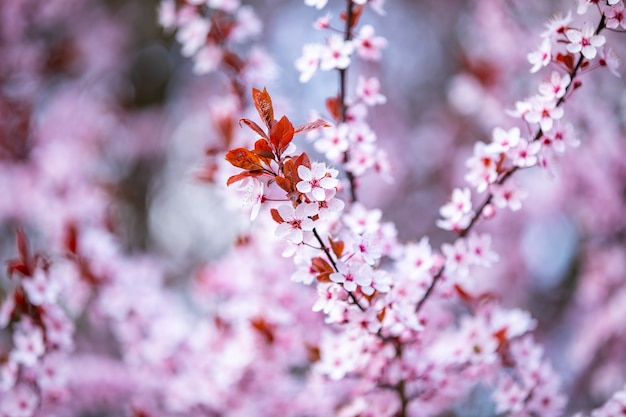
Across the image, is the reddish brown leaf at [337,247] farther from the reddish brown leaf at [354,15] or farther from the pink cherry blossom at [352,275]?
the reddish brown leaf at [354,15]

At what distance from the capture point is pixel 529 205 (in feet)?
13.0

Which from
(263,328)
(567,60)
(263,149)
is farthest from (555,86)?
(263,328)

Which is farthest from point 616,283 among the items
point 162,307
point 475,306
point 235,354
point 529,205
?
point 162,307

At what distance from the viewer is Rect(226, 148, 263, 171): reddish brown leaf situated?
4.41ft

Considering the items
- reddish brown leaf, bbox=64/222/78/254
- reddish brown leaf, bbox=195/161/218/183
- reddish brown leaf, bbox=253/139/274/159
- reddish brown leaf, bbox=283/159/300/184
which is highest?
reddish brown leaf, bbox=195/161/218/183

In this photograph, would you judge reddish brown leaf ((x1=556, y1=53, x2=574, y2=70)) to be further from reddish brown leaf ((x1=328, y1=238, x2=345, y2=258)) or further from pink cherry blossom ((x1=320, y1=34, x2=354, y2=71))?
reddish brown leaf ((x1=328, y1=238, x2=345, y2=258))

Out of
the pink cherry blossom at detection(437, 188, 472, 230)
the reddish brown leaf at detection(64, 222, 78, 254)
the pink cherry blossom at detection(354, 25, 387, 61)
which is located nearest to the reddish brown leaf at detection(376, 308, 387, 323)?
the pink cherry blossom at detection(437, 188, 472, 230)

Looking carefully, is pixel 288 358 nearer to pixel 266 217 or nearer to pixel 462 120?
pixel 266 217

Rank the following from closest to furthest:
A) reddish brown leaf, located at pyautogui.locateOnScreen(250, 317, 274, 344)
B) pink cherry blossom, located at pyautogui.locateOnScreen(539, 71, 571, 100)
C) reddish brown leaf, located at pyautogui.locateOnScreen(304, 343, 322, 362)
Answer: pink cherry blossom, located at pyautogui.locateOnScreen(539, 71, 571, 100) < reddish brown leaf, located at pyautogui.locateOnScreen(304, 343, 322, 362) < reddish brown leaf, located at pyautogui.locateOnScreen(250, 317, 274, 344)

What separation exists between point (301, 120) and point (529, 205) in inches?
73.8

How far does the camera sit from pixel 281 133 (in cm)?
136

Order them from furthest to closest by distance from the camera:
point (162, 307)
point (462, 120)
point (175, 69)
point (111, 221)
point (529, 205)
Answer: point (175, 69)
point (462, 120)
point (529, 205)
point (111, 221)
point (162, 307)

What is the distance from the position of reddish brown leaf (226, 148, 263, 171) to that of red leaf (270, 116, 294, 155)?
56 mm

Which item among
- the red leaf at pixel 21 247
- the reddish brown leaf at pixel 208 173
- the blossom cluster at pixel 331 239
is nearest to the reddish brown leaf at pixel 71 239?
the blossom cluster at pixel 331 239
